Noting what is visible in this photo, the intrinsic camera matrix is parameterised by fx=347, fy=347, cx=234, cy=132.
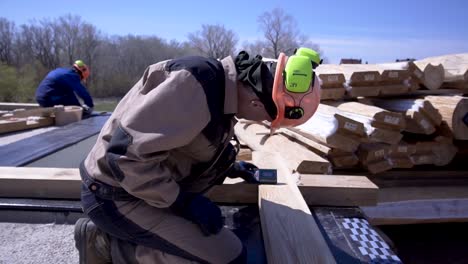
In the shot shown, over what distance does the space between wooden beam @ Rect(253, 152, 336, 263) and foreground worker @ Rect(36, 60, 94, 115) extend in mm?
6284

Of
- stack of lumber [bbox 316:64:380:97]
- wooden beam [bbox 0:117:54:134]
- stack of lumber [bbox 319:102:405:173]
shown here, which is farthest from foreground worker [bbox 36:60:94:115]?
stack of lumber [bbox 319:102:405:173]

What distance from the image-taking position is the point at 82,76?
826cm

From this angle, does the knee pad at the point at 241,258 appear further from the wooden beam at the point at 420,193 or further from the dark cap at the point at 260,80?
the wooden beam at the point at 420,193

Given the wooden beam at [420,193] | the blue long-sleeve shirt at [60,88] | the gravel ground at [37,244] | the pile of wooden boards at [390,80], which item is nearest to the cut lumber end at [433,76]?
the pile of wooden boards at [390,80]

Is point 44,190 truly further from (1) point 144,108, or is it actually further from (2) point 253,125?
(2) point 253,125

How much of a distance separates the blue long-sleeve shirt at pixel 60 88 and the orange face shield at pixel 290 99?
6.69 metres

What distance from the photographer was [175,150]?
1.89 m

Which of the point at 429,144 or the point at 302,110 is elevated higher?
the point at 302,110

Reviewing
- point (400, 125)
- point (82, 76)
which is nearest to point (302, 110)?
point (400, 125)

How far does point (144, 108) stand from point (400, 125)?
3355 millimetres

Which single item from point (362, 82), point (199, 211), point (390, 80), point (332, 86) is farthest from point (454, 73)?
point (199, 211)

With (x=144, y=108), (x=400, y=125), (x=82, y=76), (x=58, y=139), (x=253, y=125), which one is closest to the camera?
(x=144, y=108)

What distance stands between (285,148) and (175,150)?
2.44 m

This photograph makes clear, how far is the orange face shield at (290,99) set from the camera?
1.84 meters
